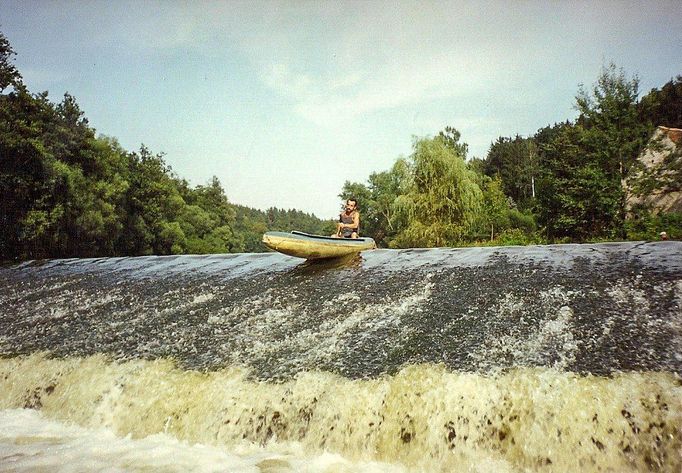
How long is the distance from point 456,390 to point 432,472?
80 centimetres

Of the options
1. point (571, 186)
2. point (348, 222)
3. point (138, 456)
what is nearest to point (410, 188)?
point (571, 186)

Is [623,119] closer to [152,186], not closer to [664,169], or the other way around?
[664,169]

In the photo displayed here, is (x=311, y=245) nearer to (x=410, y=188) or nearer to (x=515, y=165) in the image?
(x=410, y=188)

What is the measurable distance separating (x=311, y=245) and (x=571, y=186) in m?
22.6

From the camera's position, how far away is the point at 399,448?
12.9ft

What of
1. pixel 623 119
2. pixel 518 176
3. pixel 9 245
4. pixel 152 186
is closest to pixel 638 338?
pixel 623 119

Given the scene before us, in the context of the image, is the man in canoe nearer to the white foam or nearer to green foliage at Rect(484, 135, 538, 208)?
the white foam

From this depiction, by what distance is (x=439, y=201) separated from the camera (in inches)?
1161

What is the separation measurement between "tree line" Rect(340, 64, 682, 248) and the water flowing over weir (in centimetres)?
1606

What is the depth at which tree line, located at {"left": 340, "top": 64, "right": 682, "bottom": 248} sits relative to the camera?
21188 millimetres

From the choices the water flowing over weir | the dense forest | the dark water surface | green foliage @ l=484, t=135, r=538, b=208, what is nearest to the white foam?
the water flowing over weir

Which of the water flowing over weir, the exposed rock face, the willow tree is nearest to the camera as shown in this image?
the water flowing over weir

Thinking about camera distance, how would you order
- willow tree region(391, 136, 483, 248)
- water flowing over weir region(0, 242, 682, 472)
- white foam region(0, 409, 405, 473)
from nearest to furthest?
water flowing over weir region(0, 242, 682, 472)
white foam region(0, 409, 405, 473)
willow tree region(391, 136, 483, 248)

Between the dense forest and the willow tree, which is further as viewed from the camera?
the willow tree
